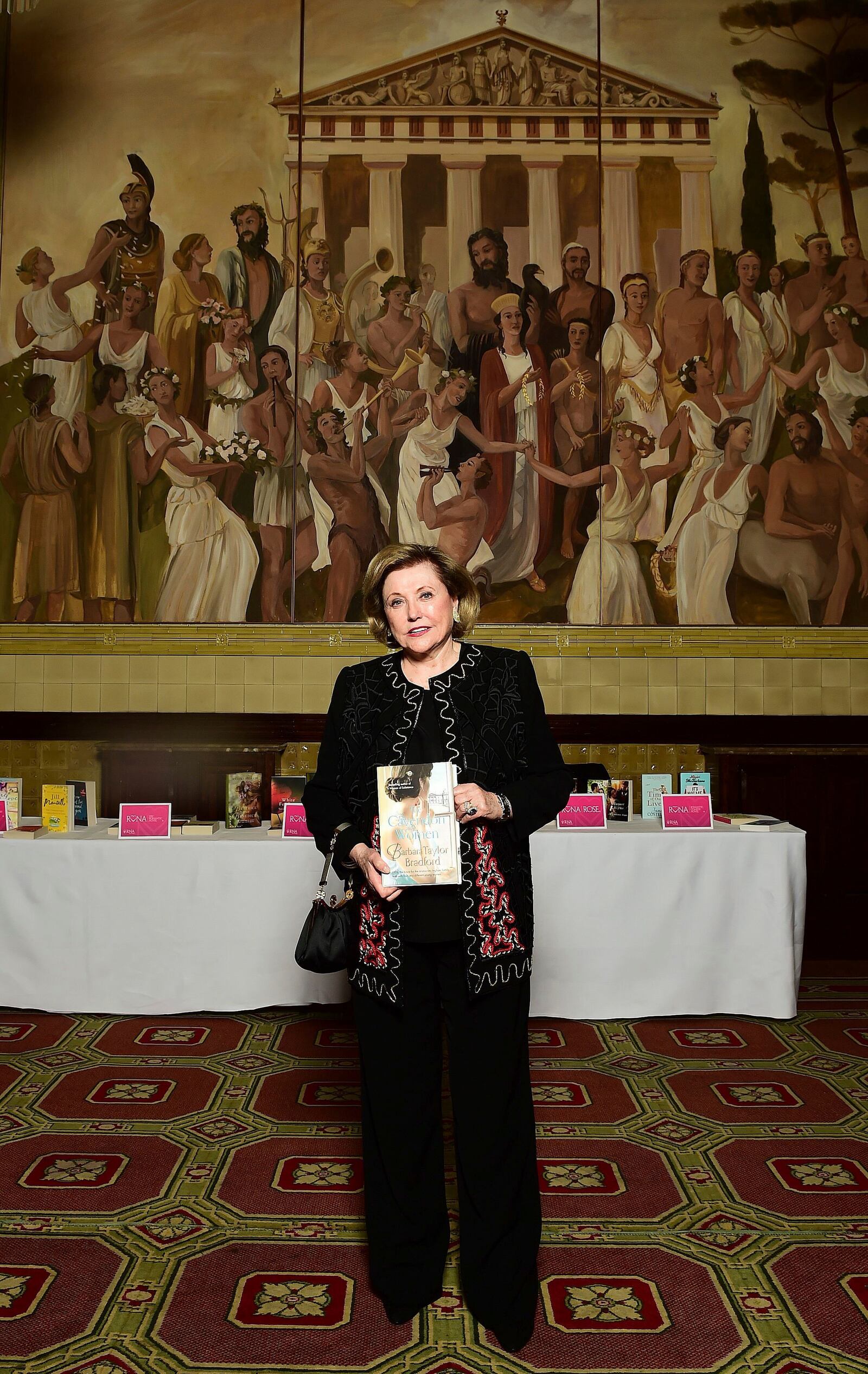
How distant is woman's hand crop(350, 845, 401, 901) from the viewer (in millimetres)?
2441

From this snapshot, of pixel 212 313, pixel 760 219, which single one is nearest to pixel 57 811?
pixel 212 313

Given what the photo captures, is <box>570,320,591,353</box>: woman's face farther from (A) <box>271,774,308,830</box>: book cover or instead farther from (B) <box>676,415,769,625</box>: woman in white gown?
(A) <box>271,774,308,830</box>: book cover

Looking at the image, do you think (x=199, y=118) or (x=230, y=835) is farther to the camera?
(x=199, y=118)

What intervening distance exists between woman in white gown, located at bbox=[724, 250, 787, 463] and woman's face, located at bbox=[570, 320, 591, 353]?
96 centimetres

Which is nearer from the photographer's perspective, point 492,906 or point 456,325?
point 492,906

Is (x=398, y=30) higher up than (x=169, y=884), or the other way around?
(x=398, y=30)

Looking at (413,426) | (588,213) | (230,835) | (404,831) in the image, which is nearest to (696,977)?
(230,835)

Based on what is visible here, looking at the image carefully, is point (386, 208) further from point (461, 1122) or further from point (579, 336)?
point (461, 1122)

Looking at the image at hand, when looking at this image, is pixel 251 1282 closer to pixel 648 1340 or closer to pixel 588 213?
pixel 648 1340

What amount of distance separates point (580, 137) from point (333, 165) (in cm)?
173

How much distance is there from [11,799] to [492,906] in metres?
3.63

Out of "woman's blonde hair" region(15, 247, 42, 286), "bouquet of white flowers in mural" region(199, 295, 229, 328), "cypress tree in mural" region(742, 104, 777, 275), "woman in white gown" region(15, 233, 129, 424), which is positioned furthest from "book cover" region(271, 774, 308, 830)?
"cypress tree in mural" region(742, 104, 777, 275)

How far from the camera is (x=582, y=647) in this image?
24.6 ft

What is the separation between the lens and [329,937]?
8.66 feet
